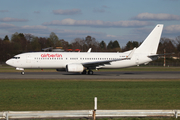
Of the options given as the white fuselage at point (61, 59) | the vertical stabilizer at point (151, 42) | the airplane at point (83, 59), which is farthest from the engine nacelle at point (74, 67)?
the vertical stabilizer at point (151, 42)

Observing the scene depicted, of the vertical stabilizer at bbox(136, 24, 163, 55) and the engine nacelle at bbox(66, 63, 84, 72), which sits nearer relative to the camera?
the engine nacelle at bbox(66, 63, 84, 72)

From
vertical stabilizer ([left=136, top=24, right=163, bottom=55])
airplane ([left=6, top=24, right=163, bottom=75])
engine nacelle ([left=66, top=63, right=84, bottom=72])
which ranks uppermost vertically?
vertical stabilizer ([left=136, top=24, right=163, bottom=55])

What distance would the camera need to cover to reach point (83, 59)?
40.0m

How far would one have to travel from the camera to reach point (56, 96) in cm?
1609

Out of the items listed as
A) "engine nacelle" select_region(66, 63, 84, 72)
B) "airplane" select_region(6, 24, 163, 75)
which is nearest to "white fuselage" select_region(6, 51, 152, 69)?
"airplane" select_region(6, 24, 163, 75)

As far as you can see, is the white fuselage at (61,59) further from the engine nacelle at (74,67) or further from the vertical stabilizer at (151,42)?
the engine nacelle at (74,67)

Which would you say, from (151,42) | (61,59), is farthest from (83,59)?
(151,42)

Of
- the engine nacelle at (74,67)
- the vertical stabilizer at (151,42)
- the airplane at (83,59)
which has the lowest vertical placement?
the engine nacelle at (74,67)

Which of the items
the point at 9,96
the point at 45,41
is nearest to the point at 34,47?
the point at 45,41

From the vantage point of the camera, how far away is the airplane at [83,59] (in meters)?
37.8

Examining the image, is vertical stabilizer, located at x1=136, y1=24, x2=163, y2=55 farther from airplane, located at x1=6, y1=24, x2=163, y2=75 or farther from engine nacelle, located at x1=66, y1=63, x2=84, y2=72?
engine nacelle, located at x1=66, y1=63, x2=84, y2=72

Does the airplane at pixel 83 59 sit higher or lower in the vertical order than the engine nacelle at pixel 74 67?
higher

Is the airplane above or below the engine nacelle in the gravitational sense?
above

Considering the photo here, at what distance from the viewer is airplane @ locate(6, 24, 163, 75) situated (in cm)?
3778
